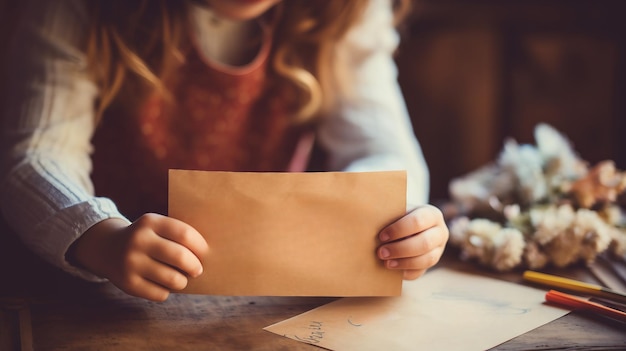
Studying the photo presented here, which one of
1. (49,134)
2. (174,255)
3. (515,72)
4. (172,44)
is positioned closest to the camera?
(174,255)

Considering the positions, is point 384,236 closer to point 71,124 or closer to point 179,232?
point 179,232

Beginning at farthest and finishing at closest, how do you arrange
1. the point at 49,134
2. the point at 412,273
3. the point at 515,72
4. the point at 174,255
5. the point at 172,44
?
1. the point at 515,72
2. the point at 172,44
3. the point at 49,134
4. the point at 412,273
5. the point at 174,255

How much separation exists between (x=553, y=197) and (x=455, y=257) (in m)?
0.18

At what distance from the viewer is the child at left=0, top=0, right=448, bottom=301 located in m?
0.87

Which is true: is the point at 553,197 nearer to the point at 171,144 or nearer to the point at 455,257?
the point at 455,257

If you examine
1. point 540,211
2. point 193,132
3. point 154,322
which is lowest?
point 154,322

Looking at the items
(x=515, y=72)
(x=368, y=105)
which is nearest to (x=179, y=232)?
(x=368, y=105)

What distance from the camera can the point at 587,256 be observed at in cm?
85

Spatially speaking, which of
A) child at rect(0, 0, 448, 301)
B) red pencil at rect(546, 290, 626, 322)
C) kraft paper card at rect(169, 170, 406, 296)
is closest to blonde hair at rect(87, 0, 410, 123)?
child at rect(0, 0, 448, 301)

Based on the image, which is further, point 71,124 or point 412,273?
point 71,124

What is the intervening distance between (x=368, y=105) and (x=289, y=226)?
51 centimetres

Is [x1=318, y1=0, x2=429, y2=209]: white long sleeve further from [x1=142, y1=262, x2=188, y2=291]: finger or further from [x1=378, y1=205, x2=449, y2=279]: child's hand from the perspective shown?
[x1=142, y1=262, x2=188, y2=291]: finger

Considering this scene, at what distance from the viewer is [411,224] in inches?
26.9

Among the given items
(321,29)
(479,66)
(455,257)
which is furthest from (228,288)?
(479,66)
